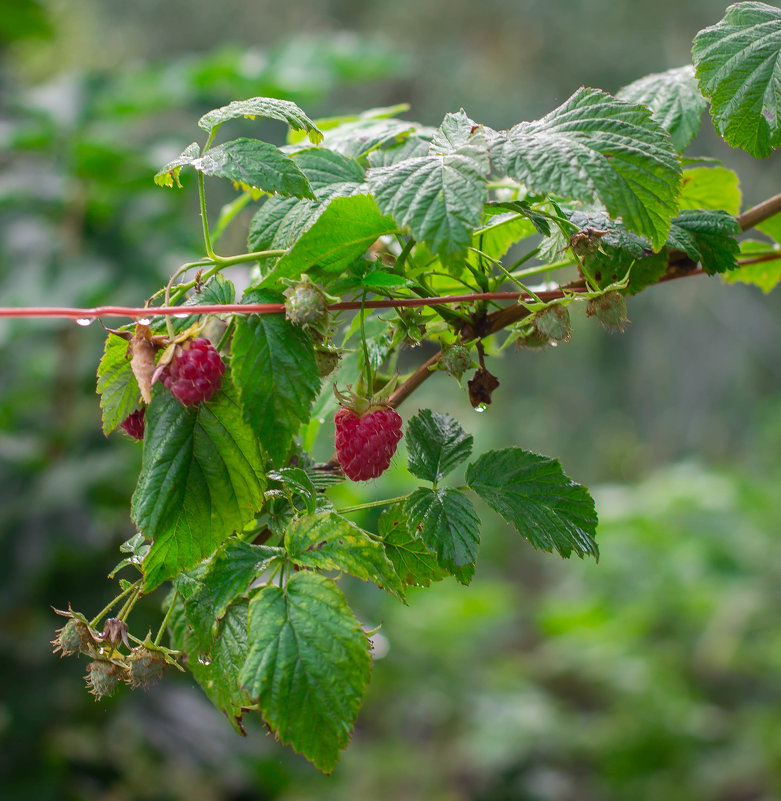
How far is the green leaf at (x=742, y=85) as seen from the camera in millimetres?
419

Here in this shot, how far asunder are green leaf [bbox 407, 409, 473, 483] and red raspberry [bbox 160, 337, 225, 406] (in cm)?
13

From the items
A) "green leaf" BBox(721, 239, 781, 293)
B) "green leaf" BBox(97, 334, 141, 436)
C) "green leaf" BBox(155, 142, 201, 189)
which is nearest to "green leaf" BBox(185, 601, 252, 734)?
"green leaf" BBox(97, 334, 141, 436)

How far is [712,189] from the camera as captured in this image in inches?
21.9

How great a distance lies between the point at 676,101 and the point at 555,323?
250mm

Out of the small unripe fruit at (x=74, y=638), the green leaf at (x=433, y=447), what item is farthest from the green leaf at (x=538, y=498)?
the small unripe fruit at (x=74, y=638)

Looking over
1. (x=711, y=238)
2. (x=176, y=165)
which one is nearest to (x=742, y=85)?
(x=711, y=238)

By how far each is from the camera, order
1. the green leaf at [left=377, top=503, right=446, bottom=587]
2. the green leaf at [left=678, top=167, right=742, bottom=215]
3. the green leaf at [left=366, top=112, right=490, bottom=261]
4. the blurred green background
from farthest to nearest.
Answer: the blurred green background < the green leaf at [left=678, top=167, right=742, bottom=215] < the green leaf at [left=377, top=503, right=446, bottom=587] < the green leaf at [left=366, top=112, right=490, bottom=261]

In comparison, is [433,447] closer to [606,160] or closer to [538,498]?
[538,498]

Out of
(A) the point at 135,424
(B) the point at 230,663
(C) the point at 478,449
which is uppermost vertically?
(A) the point at 135,424

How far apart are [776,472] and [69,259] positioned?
2997 mm

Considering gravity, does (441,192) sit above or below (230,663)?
above

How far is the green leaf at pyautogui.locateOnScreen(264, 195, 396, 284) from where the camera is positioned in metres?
0.38

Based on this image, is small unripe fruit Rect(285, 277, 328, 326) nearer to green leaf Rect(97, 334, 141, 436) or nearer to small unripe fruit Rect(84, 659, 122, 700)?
green leaf Rect(97, 334, 141, 436)

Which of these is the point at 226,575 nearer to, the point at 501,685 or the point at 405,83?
the point at 501,685
